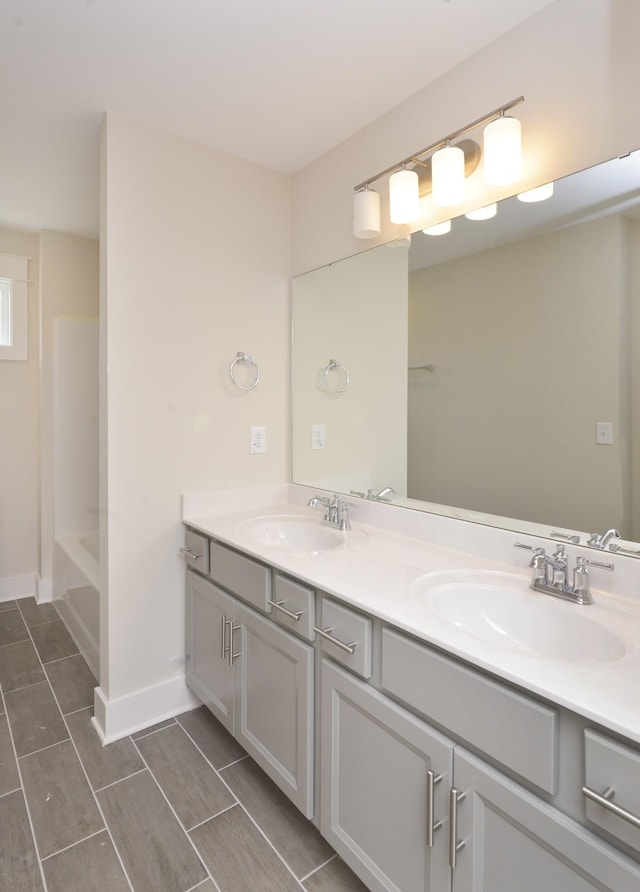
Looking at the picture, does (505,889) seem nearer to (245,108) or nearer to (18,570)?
(245,108)

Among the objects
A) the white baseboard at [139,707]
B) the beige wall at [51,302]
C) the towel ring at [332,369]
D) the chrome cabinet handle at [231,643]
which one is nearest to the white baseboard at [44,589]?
the beige wall at [51,302]

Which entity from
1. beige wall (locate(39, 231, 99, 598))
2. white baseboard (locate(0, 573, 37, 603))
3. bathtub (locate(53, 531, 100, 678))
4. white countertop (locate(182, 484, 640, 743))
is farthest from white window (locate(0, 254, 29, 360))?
white countertop (locate(182, 484, 640, 743))

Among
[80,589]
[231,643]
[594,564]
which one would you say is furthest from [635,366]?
[80,589]

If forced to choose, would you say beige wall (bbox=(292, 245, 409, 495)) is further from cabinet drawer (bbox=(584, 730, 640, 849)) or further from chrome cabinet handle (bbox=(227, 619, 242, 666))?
cabinet drawer (bbox=(584, 730, 640, 849))

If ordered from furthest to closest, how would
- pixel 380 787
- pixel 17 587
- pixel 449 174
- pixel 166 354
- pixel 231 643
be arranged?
pixel 17 587, pixel 166 354, pixel 231 643, pixel 449 174, pixel 380 787

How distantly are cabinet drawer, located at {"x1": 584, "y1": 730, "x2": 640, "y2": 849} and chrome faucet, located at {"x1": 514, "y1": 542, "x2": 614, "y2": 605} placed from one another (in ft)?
1.48

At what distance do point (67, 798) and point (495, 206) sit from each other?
2.31 metres

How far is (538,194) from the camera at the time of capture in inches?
54.0

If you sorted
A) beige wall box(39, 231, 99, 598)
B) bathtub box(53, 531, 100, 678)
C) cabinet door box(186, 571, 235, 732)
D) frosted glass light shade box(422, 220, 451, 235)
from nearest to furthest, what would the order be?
1. frosted glass light shade box(422, 220, 451, 235)
2. cabinet door box(186, 571, 235, 732)
3. bathtub box(53, 531, 100, 678)
4. beige wall box(39, 231, 99, 598)

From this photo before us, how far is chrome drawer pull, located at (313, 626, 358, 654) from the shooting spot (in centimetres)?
119

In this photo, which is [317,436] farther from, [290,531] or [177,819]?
[177,819]

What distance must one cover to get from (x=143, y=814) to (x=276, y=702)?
0.57m

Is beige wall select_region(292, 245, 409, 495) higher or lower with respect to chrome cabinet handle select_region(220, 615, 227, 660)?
higher

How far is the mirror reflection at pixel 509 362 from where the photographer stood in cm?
125
